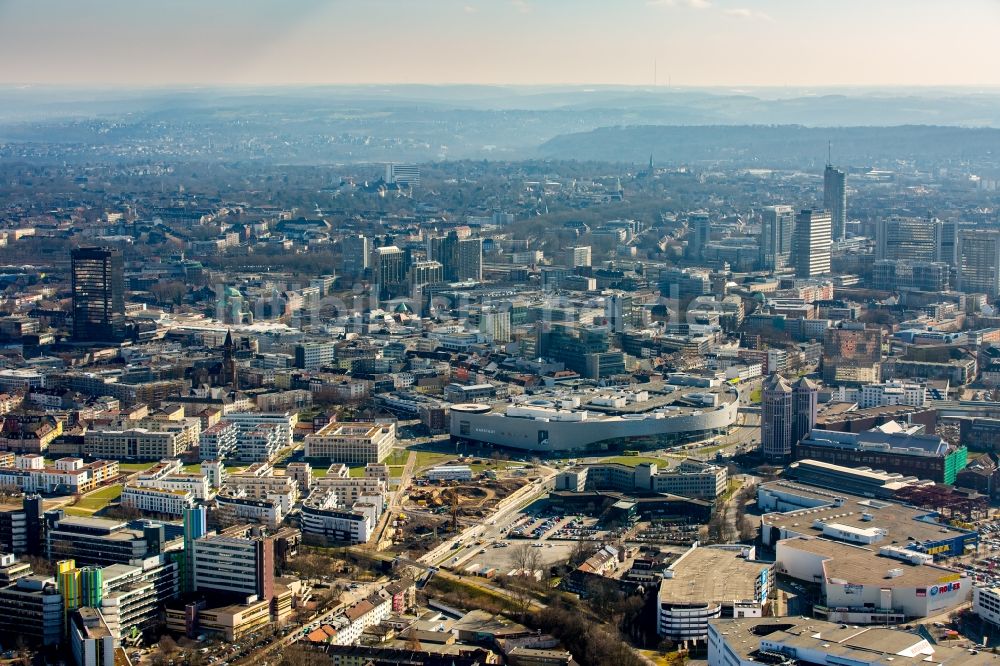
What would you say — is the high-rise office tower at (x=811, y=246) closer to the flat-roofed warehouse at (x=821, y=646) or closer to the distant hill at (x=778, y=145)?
the flat-roofed warehouse at (x=821, y=646)

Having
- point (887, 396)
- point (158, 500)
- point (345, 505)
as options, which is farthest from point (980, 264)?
point (158, 500)

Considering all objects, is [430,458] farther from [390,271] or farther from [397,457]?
[390,271]

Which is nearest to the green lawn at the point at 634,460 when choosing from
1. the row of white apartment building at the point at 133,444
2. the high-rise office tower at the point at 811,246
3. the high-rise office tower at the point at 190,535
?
the row of white apartment building at the point at 133,444

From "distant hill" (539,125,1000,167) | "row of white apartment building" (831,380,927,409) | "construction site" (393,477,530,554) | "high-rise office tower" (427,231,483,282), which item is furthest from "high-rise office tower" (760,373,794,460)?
"distant hill" (539,125,1000,167)

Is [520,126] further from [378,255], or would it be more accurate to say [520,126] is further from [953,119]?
[378,255]

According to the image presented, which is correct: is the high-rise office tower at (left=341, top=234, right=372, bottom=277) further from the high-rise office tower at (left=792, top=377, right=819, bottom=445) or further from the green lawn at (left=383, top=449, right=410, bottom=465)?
the high-rise office tower at (left=792, top=377, right=819, bottom=445)

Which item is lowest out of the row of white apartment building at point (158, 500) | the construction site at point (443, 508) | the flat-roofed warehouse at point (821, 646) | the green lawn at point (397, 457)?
the green lawn at point (397, 457)
